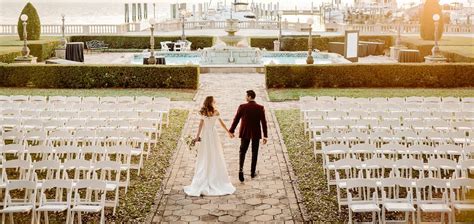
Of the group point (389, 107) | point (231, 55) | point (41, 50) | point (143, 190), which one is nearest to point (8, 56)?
point (41, 50)

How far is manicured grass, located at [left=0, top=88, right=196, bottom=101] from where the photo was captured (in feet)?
76.8

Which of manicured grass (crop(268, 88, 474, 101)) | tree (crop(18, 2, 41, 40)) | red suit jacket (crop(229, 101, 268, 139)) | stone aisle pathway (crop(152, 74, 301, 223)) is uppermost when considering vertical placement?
tree (crop(18, 2, 41, 40))

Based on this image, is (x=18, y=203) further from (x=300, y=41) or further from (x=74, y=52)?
(x=300, y=41)

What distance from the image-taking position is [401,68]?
25.2 m

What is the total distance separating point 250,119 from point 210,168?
1278mm

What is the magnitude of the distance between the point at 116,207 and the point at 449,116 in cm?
936

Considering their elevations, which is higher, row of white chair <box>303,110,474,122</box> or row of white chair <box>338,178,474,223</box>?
row of white chair <box>303,110,474,122</box>

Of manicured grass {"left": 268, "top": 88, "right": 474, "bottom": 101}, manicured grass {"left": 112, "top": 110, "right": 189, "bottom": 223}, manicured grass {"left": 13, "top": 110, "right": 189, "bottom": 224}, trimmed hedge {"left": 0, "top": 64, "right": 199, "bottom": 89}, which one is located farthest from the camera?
trimmed hedge {"left": 0, "top": 64, "right": 199, "bottom": 89}

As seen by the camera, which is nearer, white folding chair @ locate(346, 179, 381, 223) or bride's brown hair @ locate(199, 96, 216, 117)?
white folding chair @ locate(346, 179, 381, 223)

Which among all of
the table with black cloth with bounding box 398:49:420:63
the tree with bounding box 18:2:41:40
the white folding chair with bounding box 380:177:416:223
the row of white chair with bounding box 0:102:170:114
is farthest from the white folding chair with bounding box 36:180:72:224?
the tree with bounding box 18:2:41:40

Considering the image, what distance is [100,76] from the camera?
25.2 metres

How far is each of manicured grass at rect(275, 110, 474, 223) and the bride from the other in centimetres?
146

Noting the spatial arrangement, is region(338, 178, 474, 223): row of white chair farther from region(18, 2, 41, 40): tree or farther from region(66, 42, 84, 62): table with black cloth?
region(18, 2, 41, 40): tree

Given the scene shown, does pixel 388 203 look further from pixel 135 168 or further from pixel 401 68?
pixel 401 68
